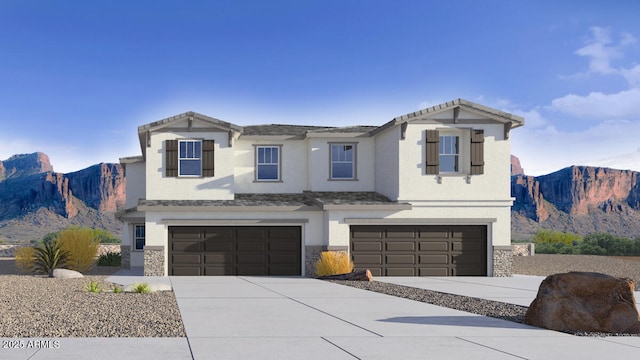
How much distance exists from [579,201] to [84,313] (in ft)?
384

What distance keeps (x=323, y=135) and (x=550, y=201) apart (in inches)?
3892

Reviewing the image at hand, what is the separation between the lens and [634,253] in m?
44.8

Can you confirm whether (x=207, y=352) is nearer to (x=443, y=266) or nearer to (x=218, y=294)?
(x=218, y=294)

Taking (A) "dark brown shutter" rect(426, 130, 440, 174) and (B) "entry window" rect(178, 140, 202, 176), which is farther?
(B) "entry window" rect(178, 140, 202, 176)

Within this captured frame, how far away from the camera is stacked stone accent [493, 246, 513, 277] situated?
26750 mm

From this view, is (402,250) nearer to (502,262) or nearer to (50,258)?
(502,262)

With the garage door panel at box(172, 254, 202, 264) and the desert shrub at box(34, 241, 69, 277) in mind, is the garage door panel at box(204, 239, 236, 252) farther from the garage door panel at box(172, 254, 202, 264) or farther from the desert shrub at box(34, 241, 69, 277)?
the desert shrub at box(34, 241, 69, 277)

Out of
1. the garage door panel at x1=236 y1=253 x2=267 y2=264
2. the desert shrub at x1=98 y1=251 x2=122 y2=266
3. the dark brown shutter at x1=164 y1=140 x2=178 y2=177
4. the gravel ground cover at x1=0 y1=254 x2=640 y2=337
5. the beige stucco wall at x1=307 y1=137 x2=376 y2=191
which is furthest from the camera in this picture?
the desert shrub at x1=98 y1=251 x2=122 y2=266

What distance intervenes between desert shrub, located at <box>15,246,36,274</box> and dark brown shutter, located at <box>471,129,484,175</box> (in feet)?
56.9

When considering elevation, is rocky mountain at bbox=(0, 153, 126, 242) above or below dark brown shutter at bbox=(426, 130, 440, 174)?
below

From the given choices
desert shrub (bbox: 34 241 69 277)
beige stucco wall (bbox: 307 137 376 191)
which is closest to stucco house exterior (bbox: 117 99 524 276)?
beige stucco wall (bbox: 307 137 376 191)

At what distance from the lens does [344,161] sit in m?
29.4

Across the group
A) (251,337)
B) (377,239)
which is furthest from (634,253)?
(251,337)

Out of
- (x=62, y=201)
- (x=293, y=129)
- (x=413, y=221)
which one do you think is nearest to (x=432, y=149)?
(x=413, y=221)
